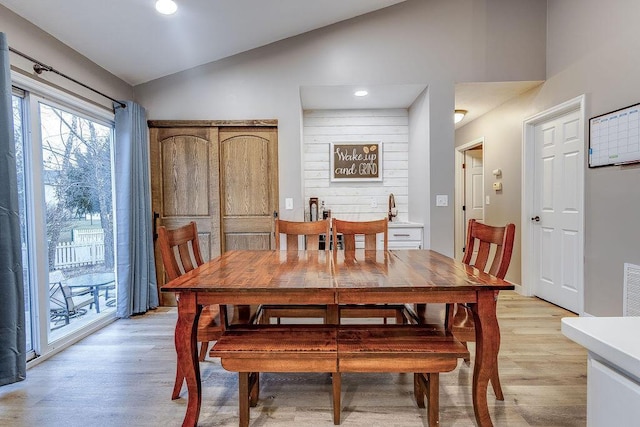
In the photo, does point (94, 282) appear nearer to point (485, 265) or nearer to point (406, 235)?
point (406, 235)

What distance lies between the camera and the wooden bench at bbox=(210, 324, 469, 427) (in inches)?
54.9

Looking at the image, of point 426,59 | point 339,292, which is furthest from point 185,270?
point 426,59

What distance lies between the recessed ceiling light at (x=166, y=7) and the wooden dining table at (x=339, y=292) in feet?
6.73

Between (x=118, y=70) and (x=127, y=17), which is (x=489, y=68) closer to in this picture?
(x=127, y=17)

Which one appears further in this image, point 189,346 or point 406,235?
point 406,235

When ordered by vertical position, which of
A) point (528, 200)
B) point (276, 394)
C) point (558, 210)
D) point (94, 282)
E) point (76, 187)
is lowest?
point (276, 394)

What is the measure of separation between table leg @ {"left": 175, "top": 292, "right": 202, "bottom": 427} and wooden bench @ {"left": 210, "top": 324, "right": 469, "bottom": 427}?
6.1 inches

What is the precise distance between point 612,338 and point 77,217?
342 cm

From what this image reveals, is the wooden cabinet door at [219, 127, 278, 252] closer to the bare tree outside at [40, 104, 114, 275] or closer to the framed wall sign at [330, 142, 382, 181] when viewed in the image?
the framed wall sign at [330, 142, 382, 181]

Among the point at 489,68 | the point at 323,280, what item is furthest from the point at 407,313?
the point at 489,68

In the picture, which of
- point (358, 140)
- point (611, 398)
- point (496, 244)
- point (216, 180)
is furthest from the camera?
point (358, 140)

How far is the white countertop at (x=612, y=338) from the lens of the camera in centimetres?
54

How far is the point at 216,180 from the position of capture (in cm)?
347

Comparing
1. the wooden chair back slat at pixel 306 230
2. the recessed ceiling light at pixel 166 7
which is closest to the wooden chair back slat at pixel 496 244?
the wooden chair back slat at pixel 306 230
